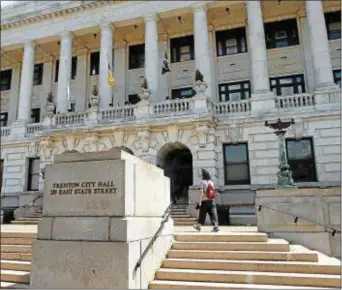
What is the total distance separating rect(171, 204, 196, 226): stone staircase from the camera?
15.5 metres

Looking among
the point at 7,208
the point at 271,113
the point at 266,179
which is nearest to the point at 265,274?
the point at 266,179

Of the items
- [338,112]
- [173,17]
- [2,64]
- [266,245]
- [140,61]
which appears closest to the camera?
[266,245]

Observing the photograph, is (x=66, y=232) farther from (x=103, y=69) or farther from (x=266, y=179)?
(x=103, y=69)

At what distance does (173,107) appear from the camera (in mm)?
20422

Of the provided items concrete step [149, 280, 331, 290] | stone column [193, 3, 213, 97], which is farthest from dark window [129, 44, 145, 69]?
concrete step [149, 280, 331, 290]

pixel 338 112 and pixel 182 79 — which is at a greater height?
pixel 182 79

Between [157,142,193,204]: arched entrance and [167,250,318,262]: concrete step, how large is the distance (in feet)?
37.5

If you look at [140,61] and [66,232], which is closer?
[66,232]

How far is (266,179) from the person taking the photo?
744 inches

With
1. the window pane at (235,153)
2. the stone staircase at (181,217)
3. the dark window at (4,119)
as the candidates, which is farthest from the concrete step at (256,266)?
the dark window at (4,119)

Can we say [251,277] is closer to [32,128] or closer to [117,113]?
[117,113]

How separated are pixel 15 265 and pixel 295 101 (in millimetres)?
16976

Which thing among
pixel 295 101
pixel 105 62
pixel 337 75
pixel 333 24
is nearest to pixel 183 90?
pixel 105 62

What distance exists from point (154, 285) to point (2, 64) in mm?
30476
